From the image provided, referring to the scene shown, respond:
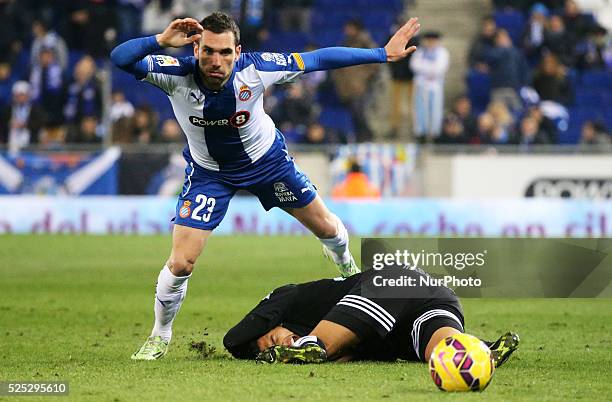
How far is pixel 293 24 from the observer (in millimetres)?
24422

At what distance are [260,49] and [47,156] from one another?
525 cm

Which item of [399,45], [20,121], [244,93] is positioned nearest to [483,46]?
[20,121]

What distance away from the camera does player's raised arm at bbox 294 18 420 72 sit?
8180mm

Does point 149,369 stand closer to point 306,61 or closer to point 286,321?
point 286,321

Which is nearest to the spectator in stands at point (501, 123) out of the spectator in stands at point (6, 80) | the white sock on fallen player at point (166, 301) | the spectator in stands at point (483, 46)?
the spectator in stands at point (483, 46)

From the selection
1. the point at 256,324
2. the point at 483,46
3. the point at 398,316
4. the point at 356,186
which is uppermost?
the point at 483,46

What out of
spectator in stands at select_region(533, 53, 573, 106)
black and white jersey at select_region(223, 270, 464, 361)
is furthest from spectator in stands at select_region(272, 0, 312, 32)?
black and white jersey at select_region(223, 270, 464, 361)

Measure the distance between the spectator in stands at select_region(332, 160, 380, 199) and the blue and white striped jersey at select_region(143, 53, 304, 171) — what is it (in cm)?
1072

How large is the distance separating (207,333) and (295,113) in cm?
1279

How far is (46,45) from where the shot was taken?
74.0 feet

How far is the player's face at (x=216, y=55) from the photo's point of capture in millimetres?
7707

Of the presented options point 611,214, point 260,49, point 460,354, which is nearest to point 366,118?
point 260,49

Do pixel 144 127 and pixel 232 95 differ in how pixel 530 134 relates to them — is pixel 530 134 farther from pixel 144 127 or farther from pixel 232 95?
pixel 232 95

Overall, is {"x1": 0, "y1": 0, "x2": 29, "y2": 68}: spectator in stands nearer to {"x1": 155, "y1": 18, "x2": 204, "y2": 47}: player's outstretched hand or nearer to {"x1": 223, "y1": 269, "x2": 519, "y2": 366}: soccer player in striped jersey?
{"x1": 155, "y1": 18, "x2": 204, "y2": 47}: player's outstretched hand
